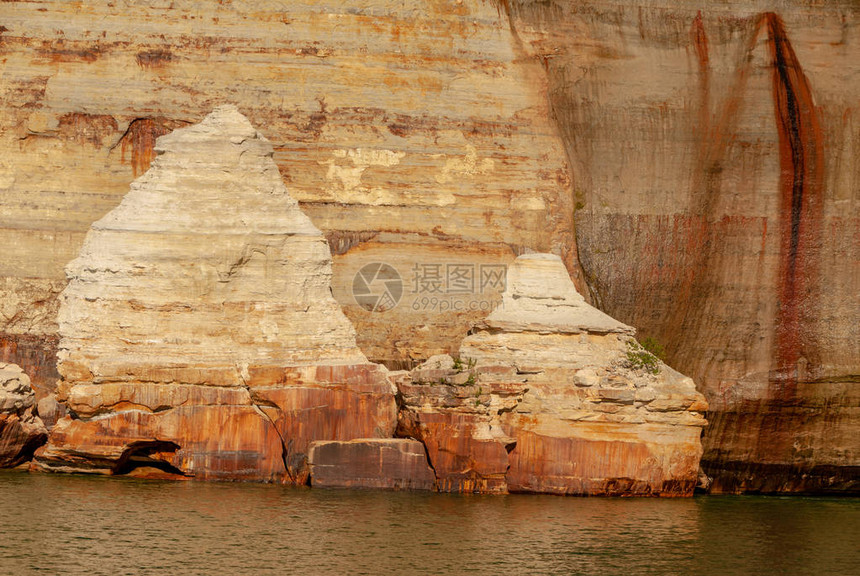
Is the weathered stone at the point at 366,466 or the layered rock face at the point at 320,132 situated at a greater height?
the layered rock face at the point at 320,132

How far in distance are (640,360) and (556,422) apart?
5.63 feet

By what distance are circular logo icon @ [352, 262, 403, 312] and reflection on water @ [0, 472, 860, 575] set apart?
5.71 metres

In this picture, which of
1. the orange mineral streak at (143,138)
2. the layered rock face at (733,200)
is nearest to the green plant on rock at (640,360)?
the layered rock face at (733,200)

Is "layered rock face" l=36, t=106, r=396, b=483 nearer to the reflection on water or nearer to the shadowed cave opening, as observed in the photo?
the shadowed cave opening

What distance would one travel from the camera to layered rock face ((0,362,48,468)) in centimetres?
2594

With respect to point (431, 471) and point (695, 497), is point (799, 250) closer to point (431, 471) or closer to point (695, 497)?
point (695, 497)

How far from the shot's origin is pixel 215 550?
2078 centimetres

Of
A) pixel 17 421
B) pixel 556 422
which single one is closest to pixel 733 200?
pixel 556 422

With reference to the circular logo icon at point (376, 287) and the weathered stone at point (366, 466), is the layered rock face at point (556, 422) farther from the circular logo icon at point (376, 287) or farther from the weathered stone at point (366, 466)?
the circular logo icon at point (376, 287)

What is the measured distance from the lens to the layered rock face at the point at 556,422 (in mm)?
25125

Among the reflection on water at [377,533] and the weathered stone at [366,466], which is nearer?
the reflection on water at [377,533]

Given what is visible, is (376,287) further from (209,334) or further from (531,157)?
(209,334)

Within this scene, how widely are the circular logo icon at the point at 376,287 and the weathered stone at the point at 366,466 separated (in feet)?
17.2

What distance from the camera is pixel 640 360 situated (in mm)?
26109
